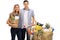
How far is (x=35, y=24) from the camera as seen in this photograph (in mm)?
2406

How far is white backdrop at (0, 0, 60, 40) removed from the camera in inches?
95.7

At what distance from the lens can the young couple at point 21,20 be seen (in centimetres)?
240

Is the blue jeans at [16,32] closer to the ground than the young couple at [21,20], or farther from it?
closer to the ground

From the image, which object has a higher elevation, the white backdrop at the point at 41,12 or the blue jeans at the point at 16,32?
the white backdrop at the point at 41,12

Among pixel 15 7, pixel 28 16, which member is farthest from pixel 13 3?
pixel 28 16

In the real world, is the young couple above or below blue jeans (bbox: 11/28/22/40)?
above

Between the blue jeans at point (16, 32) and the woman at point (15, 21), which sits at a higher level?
the woman at point (15, 21)

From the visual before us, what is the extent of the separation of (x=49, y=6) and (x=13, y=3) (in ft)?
1.20

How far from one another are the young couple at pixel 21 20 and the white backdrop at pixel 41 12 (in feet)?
0.15

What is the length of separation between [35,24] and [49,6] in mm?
238

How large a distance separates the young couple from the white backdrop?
0.05 metres

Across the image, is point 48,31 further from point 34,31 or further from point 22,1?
point 22,1

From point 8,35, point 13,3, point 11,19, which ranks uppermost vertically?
point 13,3

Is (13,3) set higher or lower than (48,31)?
higher
